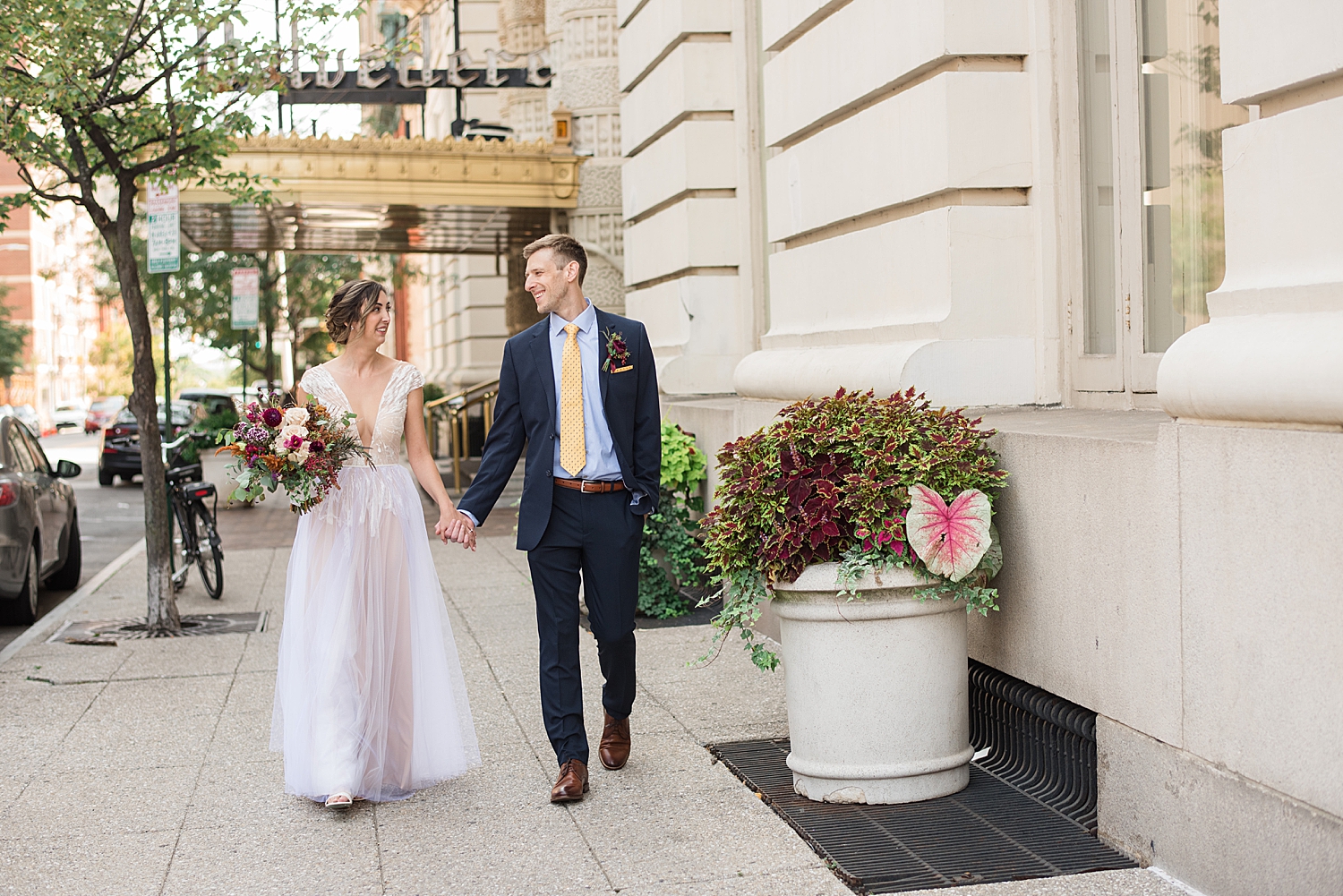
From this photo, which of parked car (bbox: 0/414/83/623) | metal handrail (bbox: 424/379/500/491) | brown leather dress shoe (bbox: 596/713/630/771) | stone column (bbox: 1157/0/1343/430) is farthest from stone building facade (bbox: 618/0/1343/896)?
metal handrail (bbox: 424/379/500/491)

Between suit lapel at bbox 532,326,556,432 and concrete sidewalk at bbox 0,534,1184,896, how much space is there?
4.88 feet

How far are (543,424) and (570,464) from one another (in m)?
0.19

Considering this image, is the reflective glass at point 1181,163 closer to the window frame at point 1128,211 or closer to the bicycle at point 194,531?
the window frame at point 1128,211

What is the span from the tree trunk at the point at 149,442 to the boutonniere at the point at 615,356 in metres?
5.09

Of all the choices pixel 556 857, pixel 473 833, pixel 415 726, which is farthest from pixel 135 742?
pixel 556 857

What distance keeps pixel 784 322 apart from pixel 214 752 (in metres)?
4.22

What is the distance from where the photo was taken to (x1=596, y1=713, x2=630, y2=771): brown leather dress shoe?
5.65 metres

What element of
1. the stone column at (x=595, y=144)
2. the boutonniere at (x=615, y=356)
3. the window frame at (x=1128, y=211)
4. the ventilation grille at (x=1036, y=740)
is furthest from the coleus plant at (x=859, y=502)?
the stone column at (x=595, y=144)

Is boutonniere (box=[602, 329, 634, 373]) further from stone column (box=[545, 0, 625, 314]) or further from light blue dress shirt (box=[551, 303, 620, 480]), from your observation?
stone column (box=[545, 0, 625, 314])

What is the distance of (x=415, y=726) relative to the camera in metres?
5.55

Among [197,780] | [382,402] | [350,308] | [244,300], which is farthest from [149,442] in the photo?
[244,300]

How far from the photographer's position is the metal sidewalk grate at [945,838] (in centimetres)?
440

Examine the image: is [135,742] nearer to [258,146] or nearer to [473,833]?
[473,833]

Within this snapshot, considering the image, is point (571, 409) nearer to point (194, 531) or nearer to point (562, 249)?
point (562, 249)
